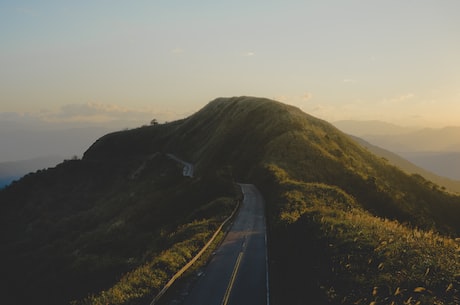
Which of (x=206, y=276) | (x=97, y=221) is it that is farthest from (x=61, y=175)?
(x=206, y=276)

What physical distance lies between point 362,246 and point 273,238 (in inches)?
567

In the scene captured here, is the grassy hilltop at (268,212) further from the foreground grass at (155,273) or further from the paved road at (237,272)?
the paved road at (237,272)

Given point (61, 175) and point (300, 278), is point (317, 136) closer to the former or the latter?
point (300, 278)

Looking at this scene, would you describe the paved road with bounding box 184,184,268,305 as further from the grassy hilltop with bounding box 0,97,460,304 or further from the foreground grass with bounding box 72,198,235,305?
the foreground grass with bounding box 72,198,235,305

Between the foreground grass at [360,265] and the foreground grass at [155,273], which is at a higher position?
the foreground grass at [360,265]

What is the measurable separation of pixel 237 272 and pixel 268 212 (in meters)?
20.0

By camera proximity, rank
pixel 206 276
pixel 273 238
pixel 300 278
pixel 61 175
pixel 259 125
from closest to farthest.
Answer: pixel 300 278, pixel 206 276, pixel 273 238, pixel 259 125, pixel 61 175

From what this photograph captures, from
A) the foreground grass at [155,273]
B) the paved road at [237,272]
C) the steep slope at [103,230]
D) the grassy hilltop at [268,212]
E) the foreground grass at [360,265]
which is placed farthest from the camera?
the steep slope at [103,230]

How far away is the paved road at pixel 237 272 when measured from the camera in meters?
23.7

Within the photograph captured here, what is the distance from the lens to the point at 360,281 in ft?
57.8

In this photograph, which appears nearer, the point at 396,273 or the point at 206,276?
the point at 396,273

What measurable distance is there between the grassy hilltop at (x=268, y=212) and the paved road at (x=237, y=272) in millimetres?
971

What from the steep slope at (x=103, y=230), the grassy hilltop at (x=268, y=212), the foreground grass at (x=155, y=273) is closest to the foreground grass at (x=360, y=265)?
the grassy hilltop at (x=268, y=212)

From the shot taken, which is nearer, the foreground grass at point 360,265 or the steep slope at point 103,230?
the foreground grass at point 360,265
